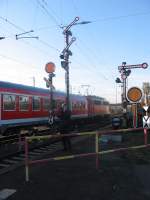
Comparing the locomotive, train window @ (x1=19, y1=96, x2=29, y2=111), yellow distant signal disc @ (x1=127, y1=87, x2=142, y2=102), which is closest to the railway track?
the locomotive

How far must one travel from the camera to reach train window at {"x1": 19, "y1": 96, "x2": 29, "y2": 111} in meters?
20.0

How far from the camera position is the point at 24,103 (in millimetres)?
20516

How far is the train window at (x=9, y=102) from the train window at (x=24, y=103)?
0.78 m

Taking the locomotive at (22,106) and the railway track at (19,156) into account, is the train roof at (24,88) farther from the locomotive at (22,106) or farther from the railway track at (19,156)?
the railway track at (19,156)

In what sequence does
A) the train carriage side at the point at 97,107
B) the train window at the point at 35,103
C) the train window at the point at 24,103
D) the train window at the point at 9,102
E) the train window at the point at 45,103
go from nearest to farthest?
the train window at the point at 9,102 < the train window at the point at 24,103 < the train window at the point at 35,103 < the train window at the point at 45,103 < the train carriage side at the point at 97,107

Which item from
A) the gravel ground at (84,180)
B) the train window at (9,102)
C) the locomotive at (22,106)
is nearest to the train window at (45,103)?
the locomotive at (22,106)

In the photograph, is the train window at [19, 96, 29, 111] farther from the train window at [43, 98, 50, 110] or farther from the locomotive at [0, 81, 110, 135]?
the train window at [43, 98, 50, 110]

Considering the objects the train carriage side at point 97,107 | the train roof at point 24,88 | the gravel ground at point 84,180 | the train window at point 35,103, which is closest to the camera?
the gravel ground at point 84,180

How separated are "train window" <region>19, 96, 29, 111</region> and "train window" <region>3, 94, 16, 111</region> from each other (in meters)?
0.78

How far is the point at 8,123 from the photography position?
18.3m

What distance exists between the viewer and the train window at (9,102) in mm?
18094

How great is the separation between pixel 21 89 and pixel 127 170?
1178cm

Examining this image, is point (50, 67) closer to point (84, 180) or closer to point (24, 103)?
point (24, 103)

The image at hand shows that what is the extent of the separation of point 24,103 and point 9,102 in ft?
6.34
